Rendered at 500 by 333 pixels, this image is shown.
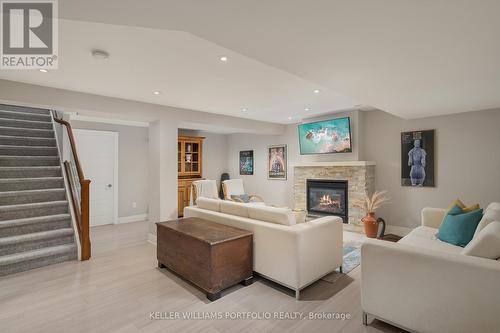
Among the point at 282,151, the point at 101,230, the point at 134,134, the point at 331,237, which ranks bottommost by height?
the point at 101,230

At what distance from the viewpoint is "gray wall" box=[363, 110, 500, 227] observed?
4027 mm

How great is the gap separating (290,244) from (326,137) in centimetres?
350

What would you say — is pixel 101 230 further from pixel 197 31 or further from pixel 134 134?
pixel 197 31

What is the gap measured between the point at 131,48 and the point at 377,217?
16.8 feet

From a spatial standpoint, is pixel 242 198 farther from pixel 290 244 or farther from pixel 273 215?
pixel 290 244

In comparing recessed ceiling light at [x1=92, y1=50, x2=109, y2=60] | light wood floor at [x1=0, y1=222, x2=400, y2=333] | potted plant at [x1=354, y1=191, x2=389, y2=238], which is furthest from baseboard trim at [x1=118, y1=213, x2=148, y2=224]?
potted plant at [x1=354, y1=191, x2=389, y2=238]

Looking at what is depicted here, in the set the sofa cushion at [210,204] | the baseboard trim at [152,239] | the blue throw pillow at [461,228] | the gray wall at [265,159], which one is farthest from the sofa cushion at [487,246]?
the baseboard trim at [152,239]

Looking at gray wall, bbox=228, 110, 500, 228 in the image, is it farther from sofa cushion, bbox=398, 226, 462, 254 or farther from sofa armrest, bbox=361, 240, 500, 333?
sofa armrest, bbox=361, 240, 500, 333

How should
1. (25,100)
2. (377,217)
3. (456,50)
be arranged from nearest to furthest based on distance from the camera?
(456,50) < (25,100) < (377,217)

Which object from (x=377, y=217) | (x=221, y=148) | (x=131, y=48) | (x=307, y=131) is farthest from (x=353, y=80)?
(x=221, y=148)

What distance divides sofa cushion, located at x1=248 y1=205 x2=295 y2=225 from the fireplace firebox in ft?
9.61

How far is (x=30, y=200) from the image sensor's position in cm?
393

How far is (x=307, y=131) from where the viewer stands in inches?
227

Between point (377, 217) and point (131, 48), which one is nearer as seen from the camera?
point (131, 48)
